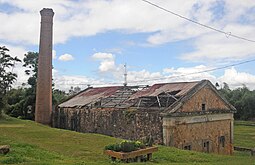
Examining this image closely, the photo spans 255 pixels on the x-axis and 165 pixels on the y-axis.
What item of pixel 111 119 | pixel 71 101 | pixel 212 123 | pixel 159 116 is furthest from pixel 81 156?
pixel 71 101

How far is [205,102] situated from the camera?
25172 mm

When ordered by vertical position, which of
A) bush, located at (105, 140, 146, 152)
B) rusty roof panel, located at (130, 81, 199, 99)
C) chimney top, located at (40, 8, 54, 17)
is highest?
chimney top, located at (40, 8, 54, 17)

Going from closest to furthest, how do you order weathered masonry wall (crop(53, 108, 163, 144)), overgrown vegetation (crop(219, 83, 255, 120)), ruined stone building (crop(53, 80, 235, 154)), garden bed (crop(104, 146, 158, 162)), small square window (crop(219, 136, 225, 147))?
garden bed (crop(104, 146, 158, 162))
ruined stone building (crop(53, 80, 235, 154))
weathered masonry wall (crop(53, 108, 163, 144))
small square window (crop(219, 136, 225, 147))
overgrown vegetation (crop(219, 83, 255, 120))

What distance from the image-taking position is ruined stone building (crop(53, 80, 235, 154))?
22.8 m

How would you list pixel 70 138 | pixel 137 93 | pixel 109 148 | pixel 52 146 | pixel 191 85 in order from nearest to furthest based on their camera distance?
pixel 109 148
pixel 52 146
pixel 70 138
pixel 191 85
pixel 137 93

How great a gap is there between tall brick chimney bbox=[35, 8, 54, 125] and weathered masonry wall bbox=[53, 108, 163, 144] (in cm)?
315

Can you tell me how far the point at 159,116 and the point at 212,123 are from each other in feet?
17.6

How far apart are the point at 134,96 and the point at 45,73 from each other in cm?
1260

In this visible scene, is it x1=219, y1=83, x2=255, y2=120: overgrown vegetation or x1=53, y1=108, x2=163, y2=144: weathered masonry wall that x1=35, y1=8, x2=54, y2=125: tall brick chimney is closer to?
x1=53, y1=108, x2=163, y2=144: weathered masonry wall

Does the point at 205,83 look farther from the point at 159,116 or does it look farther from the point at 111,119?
the point at 111,119

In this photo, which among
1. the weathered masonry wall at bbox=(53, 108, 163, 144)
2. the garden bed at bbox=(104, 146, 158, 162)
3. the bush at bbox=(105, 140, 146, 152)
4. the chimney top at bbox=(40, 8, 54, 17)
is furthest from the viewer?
the chimney top at bbox=(40, 8, 54, 17)

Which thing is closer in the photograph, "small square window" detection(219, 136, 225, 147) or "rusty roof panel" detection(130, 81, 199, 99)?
"rusty roof panel" detection(130, 81, 199, 99)

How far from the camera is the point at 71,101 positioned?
1414 inches

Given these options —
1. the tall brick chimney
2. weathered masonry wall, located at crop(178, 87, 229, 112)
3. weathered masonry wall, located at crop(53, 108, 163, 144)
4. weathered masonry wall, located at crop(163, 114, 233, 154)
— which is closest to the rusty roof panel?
weathered masonry wall, located at crop(178, 87, 229, 112)
